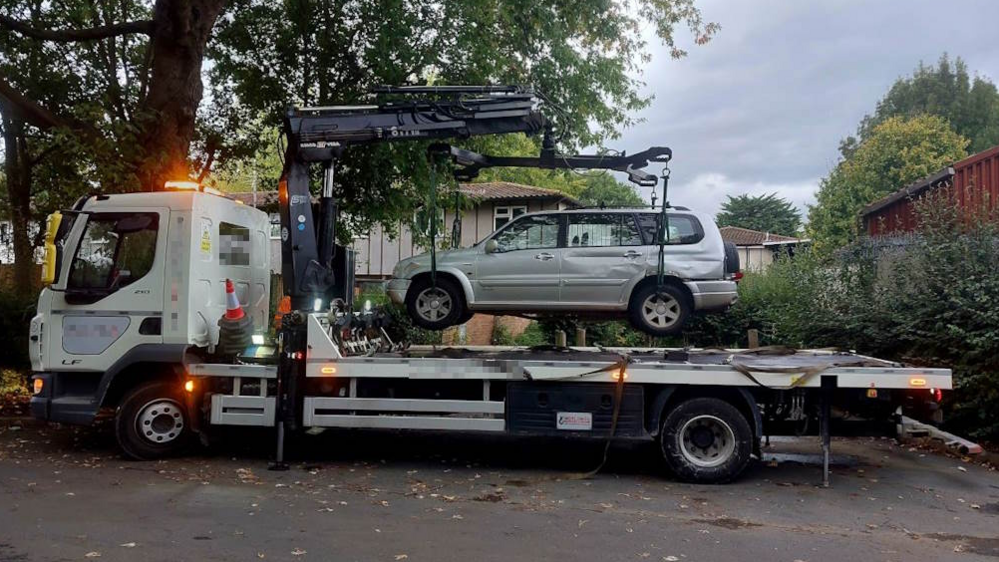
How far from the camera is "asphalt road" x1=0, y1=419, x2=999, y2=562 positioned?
5.25 m

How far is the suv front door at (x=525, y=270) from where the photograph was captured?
8.73 metres

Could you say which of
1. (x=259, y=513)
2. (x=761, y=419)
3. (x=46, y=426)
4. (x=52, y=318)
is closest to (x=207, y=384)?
(x=52, y=318)

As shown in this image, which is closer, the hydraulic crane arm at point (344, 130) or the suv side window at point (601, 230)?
the hydraulic crane arm at point (344, 130)

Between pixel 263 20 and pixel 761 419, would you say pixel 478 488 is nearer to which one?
pixel 761 419

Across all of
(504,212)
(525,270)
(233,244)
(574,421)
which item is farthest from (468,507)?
(504,212)

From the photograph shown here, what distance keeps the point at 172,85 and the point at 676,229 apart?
7.13 m

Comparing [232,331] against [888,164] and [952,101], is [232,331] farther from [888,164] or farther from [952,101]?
[952,101]

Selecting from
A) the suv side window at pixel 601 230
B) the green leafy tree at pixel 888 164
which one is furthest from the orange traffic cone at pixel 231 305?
the green leafy tree at pixel 888 164

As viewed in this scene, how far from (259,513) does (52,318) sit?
3.50 m

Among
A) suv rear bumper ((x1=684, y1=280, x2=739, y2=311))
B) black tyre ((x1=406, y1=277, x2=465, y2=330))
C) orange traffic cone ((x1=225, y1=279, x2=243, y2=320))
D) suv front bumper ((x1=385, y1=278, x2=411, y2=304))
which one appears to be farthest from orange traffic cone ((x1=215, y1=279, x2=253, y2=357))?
suv rear bumper ((x1=684, y1=280, x2=739, y2=311))

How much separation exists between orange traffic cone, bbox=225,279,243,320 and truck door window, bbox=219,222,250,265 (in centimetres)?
51

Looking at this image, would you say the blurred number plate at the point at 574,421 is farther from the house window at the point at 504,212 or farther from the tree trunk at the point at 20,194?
the house window at the point at 504,212

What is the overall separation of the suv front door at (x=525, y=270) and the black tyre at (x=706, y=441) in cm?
213

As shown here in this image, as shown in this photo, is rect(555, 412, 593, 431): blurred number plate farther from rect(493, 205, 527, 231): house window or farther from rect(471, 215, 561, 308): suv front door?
rect(493, 205, 527, 231): house window
